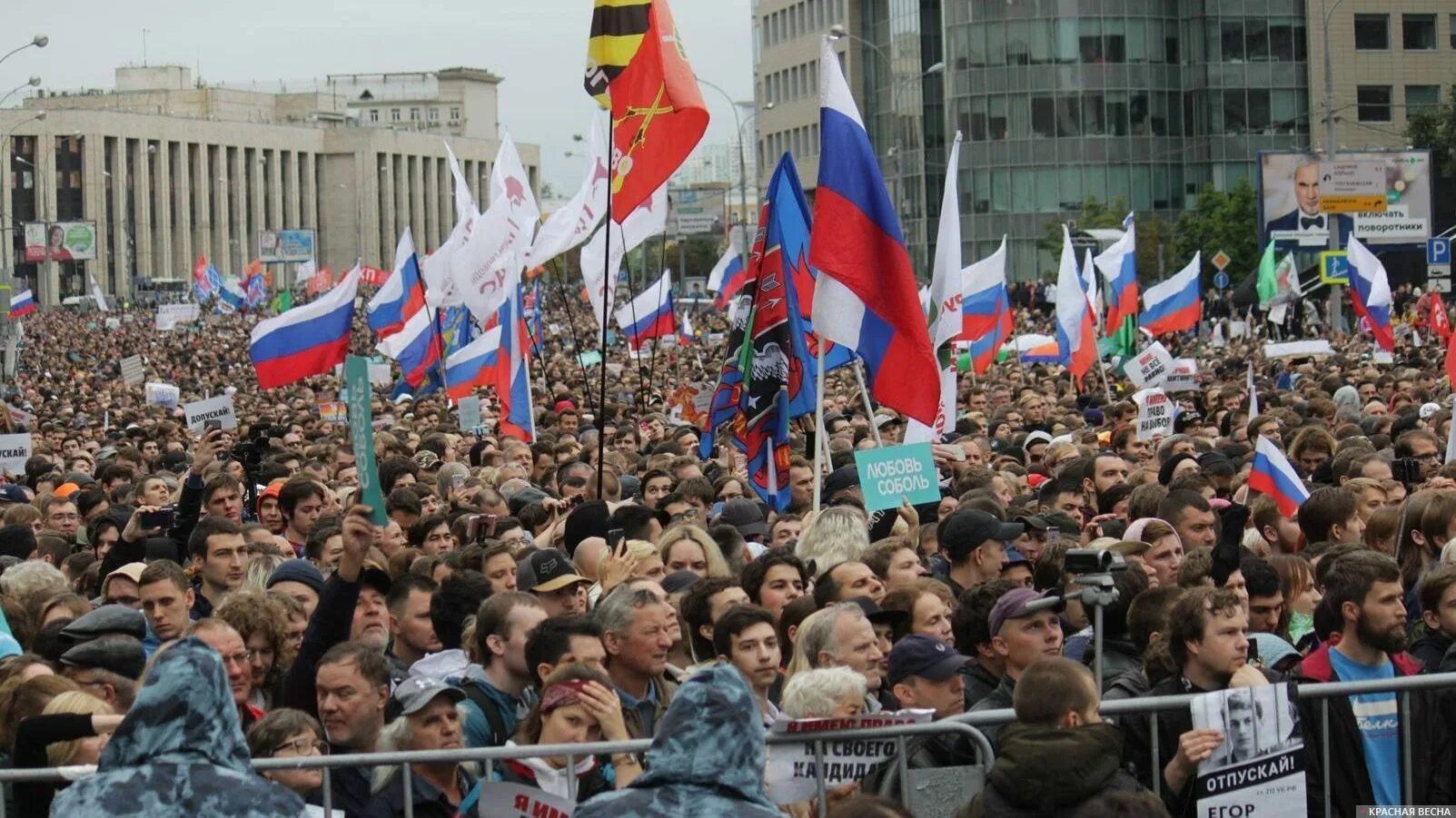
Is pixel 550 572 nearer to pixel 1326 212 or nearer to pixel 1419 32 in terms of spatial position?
pixel 1326 212

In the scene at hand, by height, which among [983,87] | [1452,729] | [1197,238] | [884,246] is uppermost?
[983,87]

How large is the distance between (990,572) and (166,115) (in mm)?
139454

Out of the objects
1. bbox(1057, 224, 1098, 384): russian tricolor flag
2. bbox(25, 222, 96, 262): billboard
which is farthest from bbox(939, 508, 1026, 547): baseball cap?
bbox(25, 222, 96, 262): billboard

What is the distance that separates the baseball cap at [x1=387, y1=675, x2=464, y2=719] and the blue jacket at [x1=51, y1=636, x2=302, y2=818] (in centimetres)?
148

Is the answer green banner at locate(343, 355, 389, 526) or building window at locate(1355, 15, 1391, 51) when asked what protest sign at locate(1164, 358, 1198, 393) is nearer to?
green banner at locate(343, 355, 389, 526)

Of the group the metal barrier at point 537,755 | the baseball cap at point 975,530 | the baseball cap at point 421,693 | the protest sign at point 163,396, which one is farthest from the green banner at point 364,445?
the protest sign at point 163,396

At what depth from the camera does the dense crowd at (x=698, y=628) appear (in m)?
5.00

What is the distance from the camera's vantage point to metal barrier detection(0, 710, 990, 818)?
565cm

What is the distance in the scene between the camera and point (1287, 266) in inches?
1678

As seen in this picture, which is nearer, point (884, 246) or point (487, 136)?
point (884, 246)

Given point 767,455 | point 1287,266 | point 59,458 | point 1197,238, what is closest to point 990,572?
point 767,455

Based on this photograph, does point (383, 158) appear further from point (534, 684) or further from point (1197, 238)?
point (534, 684)

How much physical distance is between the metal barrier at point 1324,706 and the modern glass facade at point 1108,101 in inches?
2745

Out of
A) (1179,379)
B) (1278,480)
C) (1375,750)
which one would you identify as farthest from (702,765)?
(1179,379)
